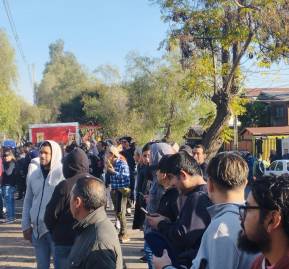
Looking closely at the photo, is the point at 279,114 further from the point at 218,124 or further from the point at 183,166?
the point at 183,166

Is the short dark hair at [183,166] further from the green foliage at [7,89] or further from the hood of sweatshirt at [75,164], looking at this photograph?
the green foliage at [7,89]

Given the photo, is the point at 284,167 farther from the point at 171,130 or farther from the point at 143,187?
the point at 143,187

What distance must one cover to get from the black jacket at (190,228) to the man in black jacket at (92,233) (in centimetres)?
38

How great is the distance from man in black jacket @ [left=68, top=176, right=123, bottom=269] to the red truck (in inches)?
782

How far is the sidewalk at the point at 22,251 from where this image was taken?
7.87 m

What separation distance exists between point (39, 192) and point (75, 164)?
2.75 feet

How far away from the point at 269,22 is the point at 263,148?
26152 mm

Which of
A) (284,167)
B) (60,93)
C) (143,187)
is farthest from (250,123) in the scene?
(143,187)

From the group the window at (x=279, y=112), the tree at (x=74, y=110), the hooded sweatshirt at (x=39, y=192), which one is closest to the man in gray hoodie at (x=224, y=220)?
the hooded sweatshirt at (x=39, y=192)

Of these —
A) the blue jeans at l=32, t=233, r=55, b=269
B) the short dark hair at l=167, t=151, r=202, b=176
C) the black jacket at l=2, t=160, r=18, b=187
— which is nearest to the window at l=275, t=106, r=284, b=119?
the black jacket at l=2, t=160, r=18, b=187

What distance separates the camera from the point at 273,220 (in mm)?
2180

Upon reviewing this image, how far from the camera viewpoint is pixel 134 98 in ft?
126

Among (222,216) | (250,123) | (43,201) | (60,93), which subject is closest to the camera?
(222,216)

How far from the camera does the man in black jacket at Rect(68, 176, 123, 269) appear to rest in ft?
10.5
